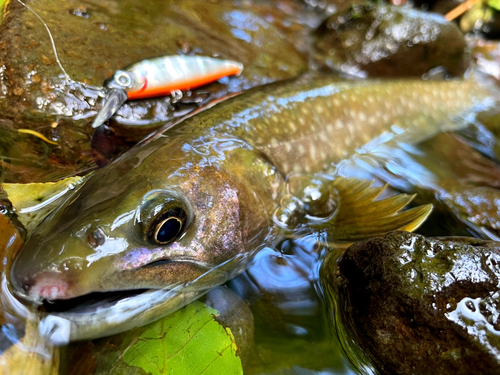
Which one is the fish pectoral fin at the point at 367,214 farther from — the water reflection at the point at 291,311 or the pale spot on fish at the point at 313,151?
the pale spot on fish at the point at 313,151

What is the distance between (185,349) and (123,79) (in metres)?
2.19

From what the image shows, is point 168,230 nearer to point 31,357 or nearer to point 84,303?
point 84,303

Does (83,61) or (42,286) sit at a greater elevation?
(83,61)

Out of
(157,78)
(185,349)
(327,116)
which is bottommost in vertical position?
(185,349)

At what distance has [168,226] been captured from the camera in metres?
2.10

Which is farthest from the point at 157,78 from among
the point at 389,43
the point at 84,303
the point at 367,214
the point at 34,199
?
the point at 389,43

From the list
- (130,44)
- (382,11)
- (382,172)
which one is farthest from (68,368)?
(382,11)

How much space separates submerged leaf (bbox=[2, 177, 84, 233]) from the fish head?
21 centimetres

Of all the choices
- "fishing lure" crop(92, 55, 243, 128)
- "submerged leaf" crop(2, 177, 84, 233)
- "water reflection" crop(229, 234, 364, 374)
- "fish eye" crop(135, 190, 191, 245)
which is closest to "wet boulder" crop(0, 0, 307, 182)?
"fishing lure" crop(92, 55, 243, 128)

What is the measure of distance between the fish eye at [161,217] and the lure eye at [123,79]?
1.30m

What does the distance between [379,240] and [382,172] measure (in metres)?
1.87

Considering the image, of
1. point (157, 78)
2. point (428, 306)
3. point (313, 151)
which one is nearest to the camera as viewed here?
point (428, 306)

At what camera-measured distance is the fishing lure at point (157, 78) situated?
2.90 m

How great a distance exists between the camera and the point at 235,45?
4203 millimetres
